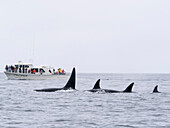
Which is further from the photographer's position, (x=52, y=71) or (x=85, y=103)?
(x=52, y=71)

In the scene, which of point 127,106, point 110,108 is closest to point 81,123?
point 110,108

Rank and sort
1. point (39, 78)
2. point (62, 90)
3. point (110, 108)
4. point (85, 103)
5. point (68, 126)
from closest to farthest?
point (68, 126) → point (110, 108) → point (85, 103) → point (62, 90) → point (39, 78)

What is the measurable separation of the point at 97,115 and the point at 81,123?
106 inches

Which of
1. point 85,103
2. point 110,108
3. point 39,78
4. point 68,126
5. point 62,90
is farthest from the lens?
point 39,78

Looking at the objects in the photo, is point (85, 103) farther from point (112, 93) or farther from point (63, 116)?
point (112, 93)

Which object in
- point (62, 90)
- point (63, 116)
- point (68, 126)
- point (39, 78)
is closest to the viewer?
point (68, 126)

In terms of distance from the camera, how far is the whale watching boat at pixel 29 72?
7769 cm

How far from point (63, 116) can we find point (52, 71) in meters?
63.1

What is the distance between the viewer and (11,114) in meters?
19.6

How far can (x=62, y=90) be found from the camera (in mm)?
34438

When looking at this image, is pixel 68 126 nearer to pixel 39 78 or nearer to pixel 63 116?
pixel 63 116

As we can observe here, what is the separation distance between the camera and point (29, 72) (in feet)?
256

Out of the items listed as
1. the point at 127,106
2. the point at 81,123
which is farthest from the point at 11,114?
the point at 127,106

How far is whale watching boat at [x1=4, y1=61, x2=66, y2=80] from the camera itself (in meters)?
77.7
